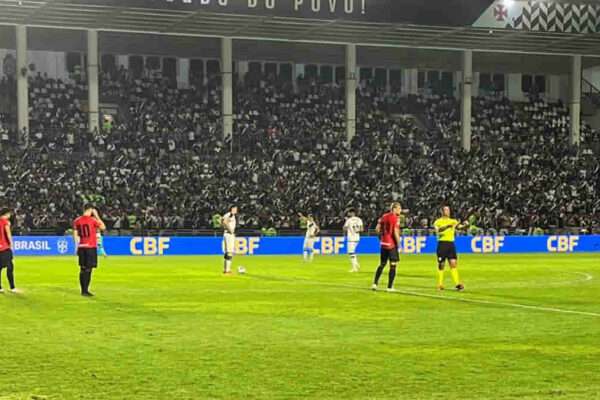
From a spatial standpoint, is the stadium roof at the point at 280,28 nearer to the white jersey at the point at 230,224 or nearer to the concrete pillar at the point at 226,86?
the concrete pillar at the point at 226,86

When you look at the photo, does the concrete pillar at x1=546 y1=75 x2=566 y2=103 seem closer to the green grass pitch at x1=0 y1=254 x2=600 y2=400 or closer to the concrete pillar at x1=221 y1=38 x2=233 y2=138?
the concrete pillar at x1=221 y1=38 x2=233 y2=138

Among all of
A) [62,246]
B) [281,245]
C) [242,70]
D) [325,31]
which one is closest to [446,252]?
[281,245]

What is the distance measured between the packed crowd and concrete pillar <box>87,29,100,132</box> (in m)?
0.77

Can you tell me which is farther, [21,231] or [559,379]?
[21,231]

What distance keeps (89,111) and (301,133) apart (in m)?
12.6

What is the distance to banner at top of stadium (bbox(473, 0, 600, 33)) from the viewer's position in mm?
53844

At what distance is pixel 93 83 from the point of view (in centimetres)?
5356

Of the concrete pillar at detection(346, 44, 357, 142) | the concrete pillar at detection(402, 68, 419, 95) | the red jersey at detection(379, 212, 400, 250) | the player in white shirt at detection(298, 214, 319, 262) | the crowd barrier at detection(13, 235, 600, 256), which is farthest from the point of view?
the concrete pillar at detection(402, 68, 419, 95)

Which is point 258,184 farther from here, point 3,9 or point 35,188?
point 3,9

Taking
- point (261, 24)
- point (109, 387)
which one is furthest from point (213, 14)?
point (109, 387)

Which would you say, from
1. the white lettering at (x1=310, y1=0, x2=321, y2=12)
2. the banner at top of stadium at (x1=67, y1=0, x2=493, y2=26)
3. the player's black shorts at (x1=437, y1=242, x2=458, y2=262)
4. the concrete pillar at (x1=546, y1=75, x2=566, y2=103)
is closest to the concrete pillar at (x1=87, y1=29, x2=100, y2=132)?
the banner at top of stadium at (x1=67, y1=0, x2=493, y2=26)

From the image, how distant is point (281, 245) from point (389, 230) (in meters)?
24.0

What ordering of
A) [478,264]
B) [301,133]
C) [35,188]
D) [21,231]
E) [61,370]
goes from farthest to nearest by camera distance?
[301,133] < [35,188] < [21,231] < [478,264] < [61,370]

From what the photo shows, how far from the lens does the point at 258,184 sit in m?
52.2
